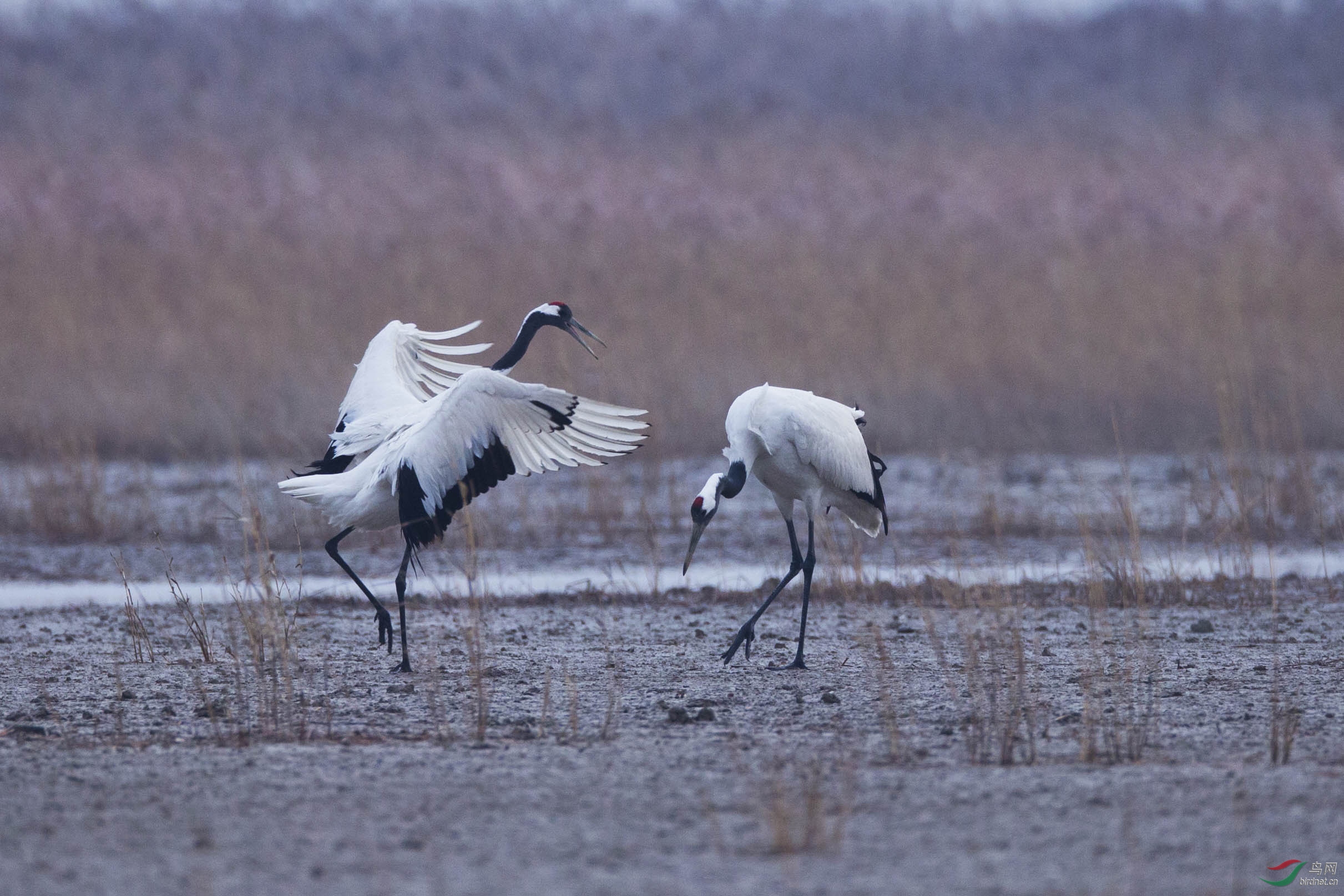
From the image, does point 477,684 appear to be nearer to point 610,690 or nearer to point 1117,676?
point 610,690

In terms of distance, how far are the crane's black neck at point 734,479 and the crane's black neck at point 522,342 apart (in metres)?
1.17

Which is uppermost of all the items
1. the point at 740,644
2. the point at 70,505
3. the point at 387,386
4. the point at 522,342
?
the point at 522,342

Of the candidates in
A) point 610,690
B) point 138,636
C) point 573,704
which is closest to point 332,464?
point 138,636

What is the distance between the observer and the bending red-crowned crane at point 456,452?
23.6 feet

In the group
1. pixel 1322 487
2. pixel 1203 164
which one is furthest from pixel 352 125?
pixel 1322 487

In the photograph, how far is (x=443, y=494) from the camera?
741 centimetres

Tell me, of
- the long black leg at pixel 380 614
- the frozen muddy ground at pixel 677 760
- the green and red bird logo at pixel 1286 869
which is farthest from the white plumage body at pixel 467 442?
the green and red bird logo at pixel 1286 869

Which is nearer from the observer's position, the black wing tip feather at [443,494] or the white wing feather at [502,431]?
the white wing feather at [502,431]

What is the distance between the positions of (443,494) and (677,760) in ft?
7.98

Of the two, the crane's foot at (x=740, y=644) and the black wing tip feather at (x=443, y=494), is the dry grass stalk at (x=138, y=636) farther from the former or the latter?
the crane's foot at (x=740, y=644)

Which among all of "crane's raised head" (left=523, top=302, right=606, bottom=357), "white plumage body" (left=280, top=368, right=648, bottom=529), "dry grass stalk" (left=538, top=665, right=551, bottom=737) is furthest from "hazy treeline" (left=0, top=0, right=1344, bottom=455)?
"dry grass stalk" (left=538, top=665, right=551, bottom=737)

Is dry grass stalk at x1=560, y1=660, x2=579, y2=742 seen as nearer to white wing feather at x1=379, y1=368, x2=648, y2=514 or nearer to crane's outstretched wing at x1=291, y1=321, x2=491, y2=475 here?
white wing feather at x1=379, y1=368, x2=648, y2=514

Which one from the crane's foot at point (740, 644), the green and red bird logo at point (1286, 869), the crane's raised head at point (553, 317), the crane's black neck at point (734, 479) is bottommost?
the green and red bird logo at point (1286, 869)

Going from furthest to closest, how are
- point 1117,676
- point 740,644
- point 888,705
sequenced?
point 740,644
point 1117,676
point 888,705
